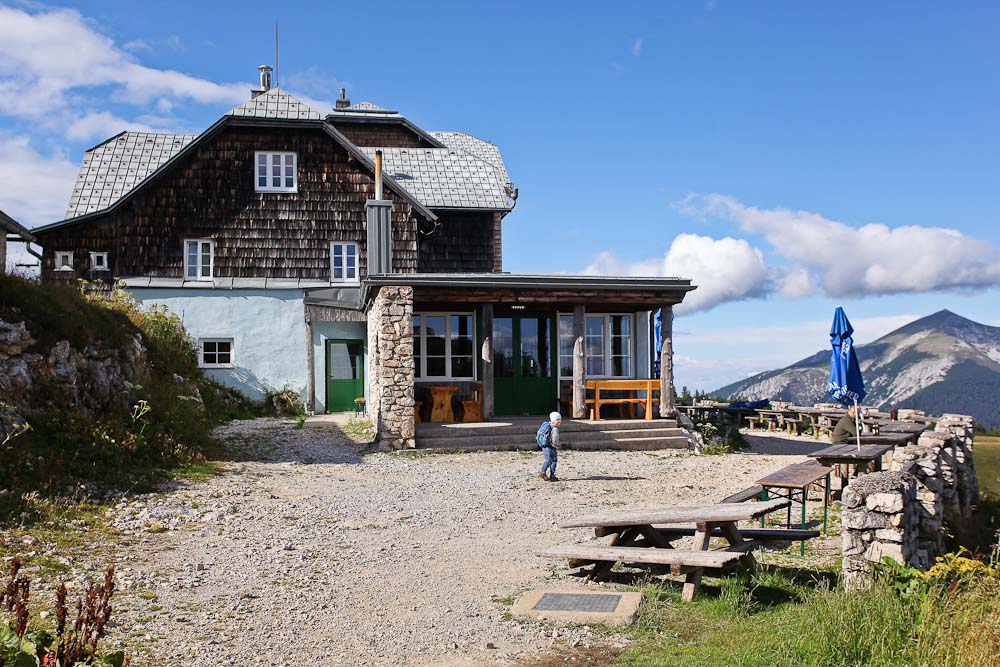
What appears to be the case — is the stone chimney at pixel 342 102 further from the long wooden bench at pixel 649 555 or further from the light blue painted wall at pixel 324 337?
the long wooden bench at pixel 649 555

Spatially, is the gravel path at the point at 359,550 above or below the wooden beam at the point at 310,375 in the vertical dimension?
below

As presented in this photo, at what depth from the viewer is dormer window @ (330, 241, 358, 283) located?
2534 centimetres

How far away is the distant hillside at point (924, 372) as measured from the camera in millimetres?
77500

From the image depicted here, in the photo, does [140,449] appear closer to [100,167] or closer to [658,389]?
[658,389]

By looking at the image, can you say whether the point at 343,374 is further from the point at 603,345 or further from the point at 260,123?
the point at 603,345

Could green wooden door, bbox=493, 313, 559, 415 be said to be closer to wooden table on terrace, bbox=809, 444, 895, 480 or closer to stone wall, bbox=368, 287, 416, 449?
stone wall, bbox=368, 287, 416, 449

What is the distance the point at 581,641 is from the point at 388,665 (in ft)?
4.41

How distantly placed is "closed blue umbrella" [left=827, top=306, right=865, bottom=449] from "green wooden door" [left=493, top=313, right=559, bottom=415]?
7.50m

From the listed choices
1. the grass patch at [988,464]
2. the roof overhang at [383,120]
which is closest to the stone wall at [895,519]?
the grass patch at [988,464]

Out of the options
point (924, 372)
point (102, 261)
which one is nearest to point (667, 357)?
point (102, 261)

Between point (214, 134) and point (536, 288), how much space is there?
12318 mm

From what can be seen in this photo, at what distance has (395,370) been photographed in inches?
640

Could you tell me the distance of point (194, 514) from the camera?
9781mm

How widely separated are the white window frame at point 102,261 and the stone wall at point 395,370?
38.4ft
